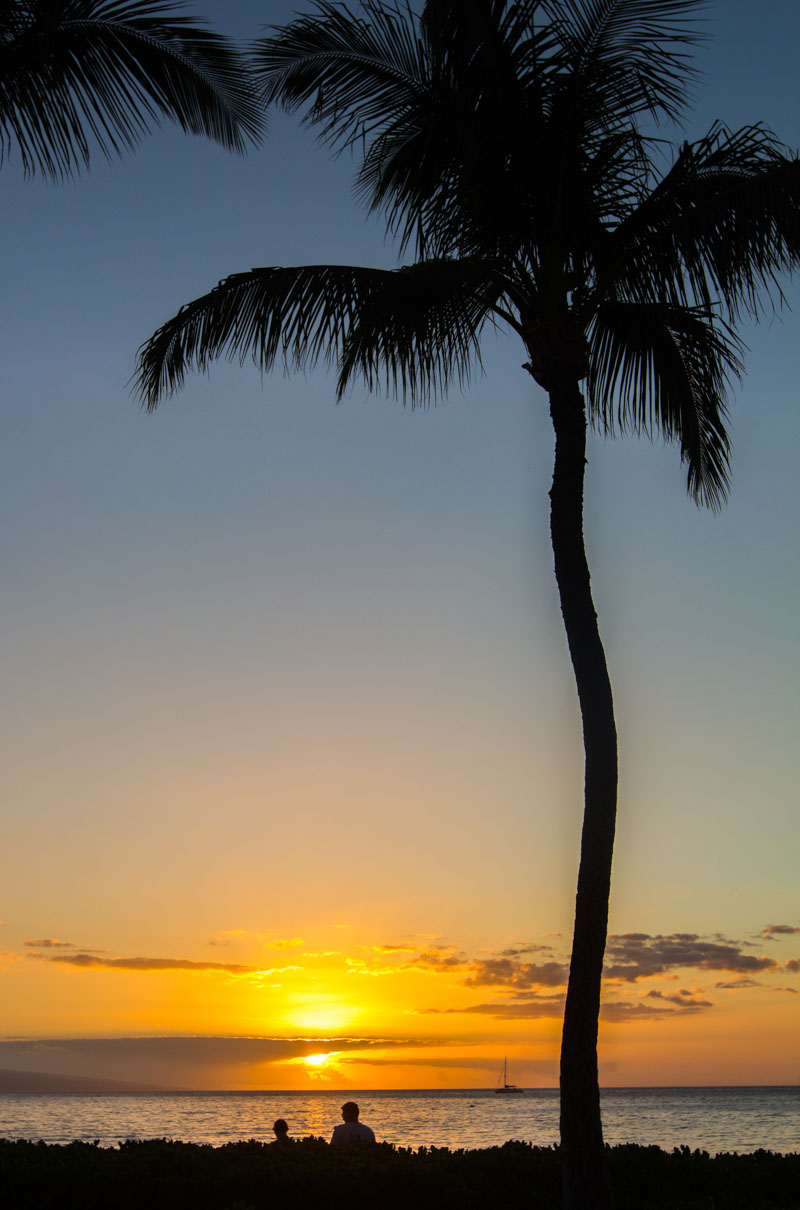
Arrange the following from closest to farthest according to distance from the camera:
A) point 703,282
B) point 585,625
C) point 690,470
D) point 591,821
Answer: point 591,821
point 585,625
point 703,282
point 690,470

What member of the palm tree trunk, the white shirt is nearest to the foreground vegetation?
the white shirt

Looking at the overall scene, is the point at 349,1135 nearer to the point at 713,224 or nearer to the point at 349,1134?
the point at 349,1134

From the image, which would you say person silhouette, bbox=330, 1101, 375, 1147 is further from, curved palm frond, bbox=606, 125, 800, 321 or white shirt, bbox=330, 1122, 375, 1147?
curved palm frond, bbox=606, 125, 800, 321

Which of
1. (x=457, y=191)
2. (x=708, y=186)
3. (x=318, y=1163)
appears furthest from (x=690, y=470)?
(x=318, y=1163)

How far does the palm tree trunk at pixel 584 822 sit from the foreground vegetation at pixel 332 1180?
7.60 ft

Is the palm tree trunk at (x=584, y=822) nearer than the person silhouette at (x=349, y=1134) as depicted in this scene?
Yes

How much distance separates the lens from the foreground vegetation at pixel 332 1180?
9.49m

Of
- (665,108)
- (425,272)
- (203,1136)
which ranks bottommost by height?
(203,1136)

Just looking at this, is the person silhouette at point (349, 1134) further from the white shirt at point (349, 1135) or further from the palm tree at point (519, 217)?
the palm tree at point (519, 217)

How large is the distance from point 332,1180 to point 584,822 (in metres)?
4.52

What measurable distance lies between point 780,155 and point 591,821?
603cm

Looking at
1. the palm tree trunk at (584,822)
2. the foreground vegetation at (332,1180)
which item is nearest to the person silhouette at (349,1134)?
the foreground vegetation at (332,1180)

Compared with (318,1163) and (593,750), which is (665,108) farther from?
(318,1163)

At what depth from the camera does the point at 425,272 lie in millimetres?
9445
